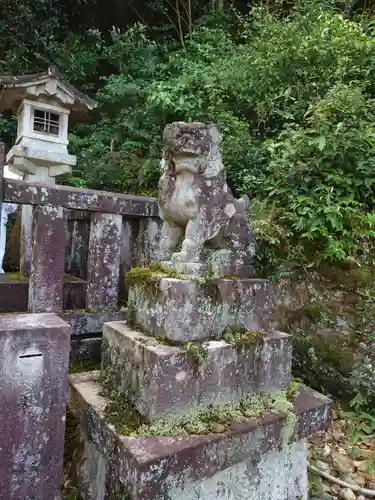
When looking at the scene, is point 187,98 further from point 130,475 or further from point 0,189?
point 130,475

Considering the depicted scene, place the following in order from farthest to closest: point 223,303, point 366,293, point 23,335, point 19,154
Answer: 1. point 19,154
2. point 366,293
3. point 223,303
4. point 23,335

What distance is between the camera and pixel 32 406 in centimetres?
171

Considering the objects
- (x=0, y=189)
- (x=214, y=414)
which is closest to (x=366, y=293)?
(x=214, y=414)

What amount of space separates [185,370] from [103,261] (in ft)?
4.64

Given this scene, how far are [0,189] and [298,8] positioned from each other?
7.22 metres

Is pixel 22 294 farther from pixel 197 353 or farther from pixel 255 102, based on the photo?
pixel 255 102

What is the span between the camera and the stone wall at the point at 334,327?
3438 mm

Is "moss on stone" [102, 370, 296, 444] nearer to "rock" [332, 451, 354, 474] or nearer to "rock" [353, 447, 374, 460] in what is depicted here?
"rock" [332, 451, 354, 474]

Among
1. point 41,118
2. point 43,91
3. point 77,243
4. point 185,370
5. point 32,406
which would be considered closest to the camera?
point 32,406

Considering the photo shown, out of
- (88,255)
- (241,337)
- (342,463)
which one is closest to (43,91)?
(88,255)

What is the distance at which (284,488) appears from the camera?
2.28m

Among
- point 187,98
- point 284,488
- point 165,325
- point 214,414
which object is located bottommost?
point 284,488

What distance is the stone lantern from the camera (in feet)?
15.6

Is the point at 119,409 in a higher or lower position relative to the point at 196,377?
lower
